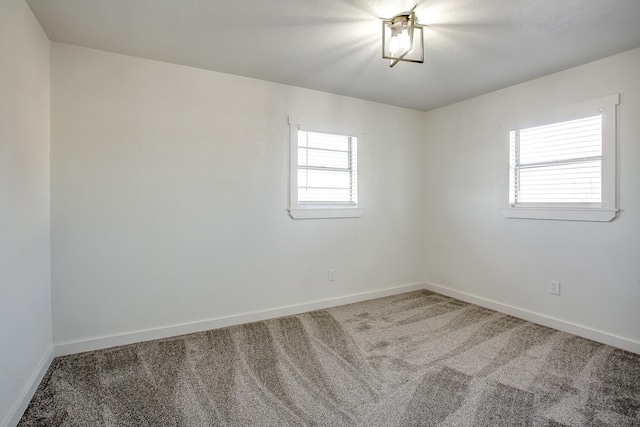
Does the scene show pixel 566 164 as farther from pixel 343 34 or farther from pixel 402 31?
pixel 343 34

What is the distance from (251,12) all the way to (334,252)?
2477mm

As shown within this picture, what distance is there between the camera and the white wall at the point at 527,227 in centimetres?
252

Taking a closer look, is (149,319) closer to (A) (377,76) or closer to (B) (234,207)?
(B) (234,207)

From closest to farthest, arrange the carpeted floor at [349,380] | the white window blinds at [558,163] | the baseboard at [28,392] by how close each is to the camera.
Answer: the baseboard at [28,392] → the carpeted floor at [349,380] → the white window blinds at [558,163]

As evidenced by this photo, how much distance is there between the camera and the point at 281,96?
10.6 feet

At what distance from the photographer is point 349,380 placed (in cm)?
207

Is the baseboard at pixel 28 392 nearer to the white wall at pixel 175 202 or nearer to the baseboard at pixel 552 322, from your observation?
the white wall at pixel 175 202

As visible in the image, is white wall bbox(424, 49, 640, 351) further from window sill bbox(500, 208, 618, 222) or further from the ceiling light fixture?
the ceiling light fixture

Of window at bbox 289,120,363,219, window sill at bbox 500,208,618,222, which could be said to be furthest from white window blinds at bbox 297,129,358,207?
window sill at bbox 500,208,618,222

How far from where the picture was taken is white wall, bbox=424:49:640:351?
2.52m

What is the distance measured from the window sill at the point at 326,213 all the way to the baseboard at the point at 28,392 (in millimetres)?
2254

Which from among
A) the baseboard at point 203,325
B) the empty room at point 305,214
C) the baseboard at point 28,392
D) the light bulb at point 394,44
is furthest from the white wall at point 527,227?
the baseboard at point 28,392

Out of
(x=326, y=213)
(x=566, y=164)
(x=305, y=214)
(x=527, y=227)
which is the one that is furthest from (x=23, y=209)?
(x=566, y=164)

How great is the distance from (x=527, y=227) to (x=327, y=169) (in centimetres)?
222
